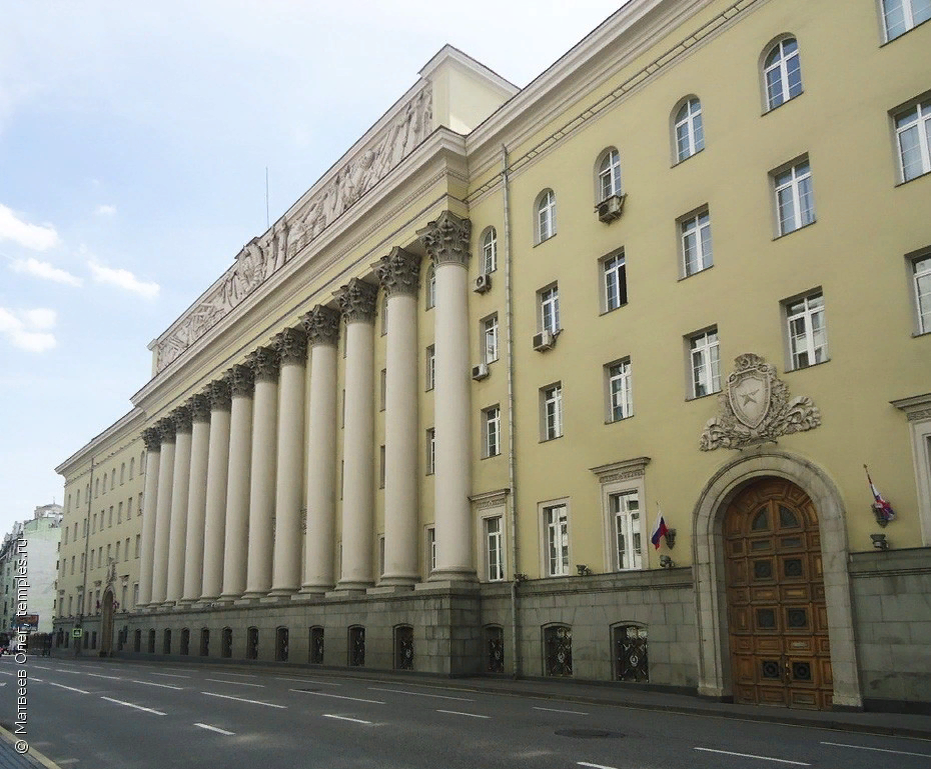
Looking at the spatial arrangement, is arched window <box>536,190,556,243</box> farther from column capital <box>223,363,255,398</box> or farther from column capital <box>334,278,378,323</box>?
column capital <box>223,363,255,398</box>

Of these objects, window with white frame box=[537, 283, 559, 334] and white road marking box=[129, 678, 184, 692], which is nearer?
white road marking box=[129, 678, 184, 692]

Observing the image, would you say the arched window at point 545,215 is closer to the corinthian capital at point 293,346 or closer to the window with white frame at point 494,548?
the window with white frame at point 494,548

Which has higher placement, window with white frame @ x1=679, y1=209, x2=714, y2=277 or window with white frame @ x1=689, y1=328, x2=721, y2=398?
window with white frame @ x1=679, y1=209, x2=714, y2=277

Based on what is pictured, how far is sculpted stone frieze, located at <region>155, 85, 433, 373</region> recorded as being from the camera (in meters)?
34.9

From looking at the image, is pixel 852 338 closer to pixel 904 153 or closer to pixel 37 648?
pixel 904 153

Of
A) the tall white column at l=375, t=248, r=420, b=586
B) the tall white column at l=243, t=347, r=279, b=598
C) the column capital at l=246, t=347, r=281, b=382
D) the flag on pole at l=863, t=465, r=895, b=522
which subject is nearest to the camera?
the flag on pole at l=863, t=465, r=895, b=522

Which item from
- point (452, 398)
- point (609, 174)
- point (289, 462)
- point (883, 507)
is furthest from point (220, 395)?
point (883, 507)

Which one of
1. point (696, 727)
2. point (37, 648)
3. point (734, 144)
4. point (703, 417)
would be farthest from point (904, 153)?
point (37, 648)

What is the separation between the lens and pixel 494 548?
2947 cm

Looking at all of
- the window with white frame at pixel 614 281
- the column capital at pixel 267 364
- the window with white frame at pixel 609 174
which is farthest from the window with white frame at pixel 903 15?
the column capital at pixel 267 364

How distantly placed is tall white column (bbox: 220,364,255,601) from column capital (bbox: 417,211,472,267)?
18.4m

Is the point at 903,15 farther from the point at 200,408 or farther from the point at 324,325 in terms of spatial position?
the point at 200,408

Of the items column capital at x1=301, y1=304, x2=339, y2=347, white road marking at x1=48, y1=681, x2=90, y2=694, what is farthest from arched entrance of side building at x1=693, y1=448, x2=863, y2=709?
column capital at x1=301, y1=304, x2=339, y2=347

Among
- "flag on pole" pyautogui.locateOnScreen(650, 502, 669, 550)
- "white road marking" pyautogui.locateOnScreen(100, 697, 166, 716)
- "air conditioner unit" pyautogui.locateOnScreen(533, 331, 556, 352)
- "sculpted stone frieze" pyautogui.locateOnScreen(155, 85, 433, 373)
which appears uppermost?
"sculpted stone frieze" pyautogui.locateOnScreen(155, 85, 433, 373)
